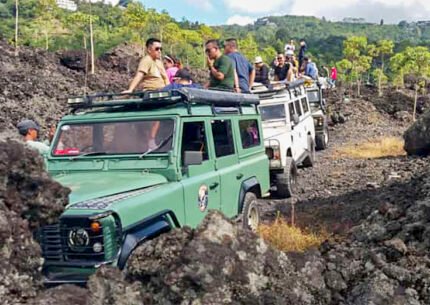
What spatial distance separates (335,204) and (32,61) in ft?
53.0

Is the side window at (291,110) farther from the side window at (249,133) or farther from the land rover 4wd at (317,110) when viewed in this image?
the land rover 4wd at (317,110)

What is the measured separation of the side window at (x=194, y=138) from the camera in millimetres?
5754

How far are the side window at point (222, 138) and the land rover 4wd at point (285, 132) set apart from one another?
3717 millimetres

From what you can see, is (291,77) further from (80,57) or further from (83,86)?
(80,57)

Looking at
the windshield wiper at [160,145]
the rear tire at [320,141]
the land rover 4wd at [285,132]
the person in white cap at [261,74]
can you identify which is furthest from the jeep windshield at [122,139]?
the rear tire at [320,141]

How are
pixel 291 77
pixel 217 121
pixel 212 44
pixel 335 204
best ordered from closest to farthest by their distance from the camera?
1. pixel 217 121
2. pixel 212 44
3. pixel 335 204
4. pixel 291 77

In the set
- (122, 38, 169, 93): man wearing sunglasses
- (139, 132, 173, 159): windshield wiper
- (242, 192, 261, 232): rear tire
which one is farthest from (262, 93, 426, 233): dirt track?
(139, 132, 173, 159): windshield wiper

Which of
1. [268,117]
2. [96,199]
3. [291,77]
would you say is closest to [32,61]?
[291,77]

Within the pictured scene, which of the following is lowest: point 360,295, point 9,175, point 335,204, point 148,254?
point 335,204

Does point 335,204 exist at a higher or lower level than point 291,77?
lower

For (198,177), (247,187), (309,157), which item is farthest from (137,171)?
(309,157)

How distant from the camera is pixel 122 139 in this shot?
18.6 feet

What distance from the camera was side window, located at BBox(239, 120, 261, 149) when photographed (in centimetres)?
737

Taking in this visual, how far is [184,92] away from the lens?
19.4 feet
